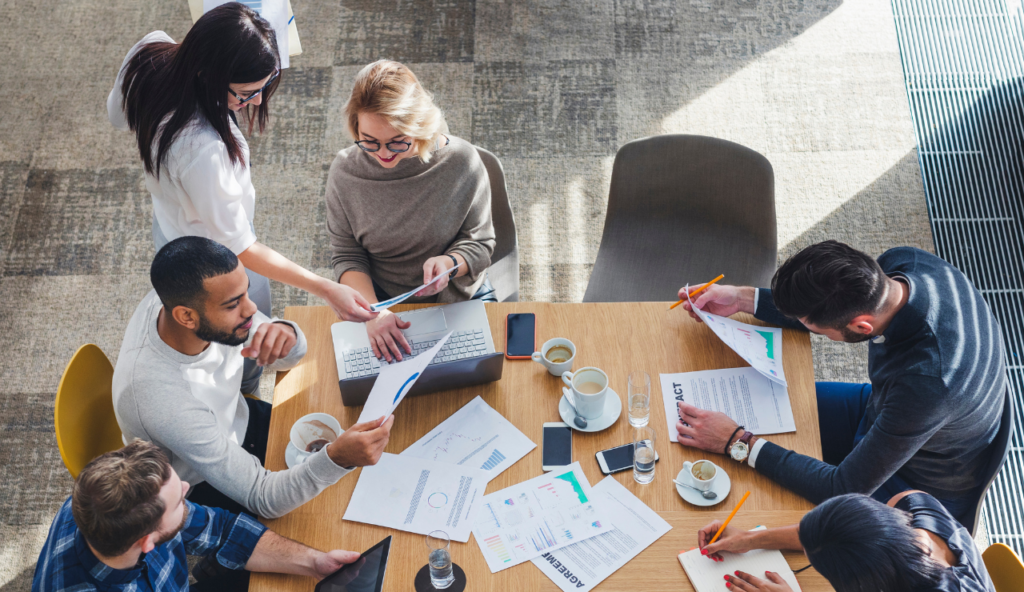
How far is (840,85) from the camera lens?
403 cm

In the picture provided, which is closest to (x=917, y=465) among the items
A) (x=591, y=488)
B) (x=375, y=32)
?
(x=591, y=488)

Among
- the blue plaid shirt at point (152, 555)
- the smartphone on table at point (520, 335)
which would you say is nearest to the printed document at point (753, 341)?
the smartphone on table at point (520, 335)

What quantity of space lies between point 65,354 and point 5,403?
0.95 feet

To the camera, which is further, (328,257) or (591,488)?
(328,257)

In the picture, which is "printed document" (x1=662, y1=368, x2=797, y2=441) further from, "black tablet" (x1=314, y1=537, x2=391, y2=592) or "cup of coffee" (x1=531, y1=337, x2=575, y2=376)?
"black tablet" (x1=314, y1=537, x2=391, y2=592)

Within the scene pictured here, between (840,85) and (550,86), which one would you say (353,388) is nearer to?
(550,86)

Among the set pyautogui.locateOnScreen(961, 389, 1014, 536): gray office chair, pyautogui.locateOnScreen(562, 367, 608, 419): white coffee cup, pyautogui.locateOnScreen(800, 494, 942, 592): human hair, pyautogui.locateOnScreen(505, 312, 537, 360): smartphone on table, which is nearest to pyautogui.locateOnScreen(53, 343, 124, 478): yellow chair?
pyautogui.locateOnScreen(505, 312, 537, 360): smartphone on table

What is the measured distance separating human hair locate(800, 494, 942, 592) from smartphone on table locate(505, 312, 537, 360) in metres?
0.88

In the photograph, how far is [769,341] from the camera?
2170mm

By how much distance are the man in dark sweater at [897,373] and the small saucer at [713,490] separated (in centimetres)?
6

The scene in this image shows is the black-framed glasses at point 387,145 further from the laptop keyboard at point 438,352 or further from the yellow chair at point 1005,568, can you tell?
the yellow chair at point 1005,568

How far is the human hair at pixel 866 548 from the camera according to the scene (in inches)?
55.2

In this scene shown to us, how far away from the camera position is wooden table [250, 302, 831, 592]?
5.75ft

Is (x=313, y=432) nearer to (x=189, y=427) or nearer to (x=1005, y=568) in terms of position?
(x=189, y=427)
